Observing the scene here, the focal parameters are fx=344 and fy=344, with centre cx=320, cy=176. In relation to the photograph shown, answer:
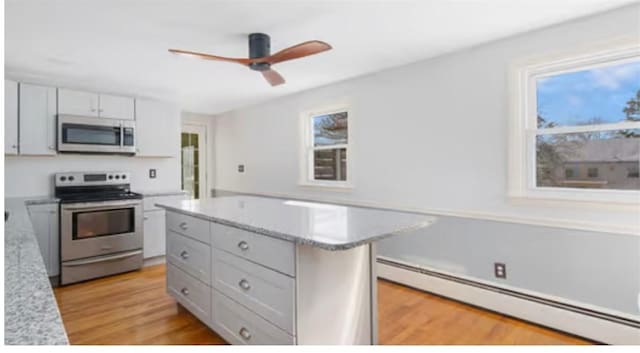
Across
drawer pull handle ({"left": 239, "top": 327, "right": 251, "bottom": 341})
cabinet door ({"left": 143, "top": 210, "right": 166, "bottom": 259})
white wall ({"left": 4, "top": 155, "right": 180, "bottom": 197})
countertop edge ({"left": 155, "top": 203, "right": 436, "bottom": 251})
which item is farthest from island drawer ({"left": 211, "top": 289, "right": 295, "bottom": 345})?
white wall ({"left": 4, "top": 155, "right": 180, "bottom": 197})

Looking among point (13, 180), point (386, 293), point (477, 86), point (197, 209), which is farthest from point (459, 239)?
point (13, 180)

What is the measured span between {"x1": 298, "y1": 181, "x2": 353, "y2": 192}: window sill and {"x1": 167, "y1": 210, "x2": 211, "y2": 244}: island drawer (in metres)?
1.73

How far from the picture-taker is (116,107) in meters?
3.89

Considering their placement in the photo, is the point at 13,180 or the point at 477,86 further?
the point at 13,180

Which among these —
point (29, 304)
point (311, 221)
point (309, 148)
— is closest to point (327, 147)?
point (309, 148)

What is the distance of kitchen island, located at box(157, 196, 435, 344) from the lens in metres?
1.64

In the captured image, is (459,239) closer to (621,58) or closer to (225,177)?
(621,58)

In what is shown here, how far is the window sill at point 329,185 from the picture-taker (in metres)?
3.68

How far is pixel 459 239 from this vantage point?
2.83m

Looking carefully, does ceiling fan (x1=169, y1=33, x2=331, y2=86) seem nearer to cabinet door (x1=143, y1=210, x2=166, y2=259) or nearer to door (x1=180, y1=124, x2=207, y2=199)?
cabinet door (x1=143, y1=210, x2=166, y2=259)

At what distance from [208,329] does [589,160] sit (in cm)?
282

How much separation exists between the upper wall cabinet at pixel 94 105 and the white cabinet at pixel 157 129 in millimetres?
132

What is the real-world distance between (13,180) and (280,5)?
3.48m

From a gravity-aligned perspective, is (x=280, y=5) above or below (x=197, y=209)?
above
